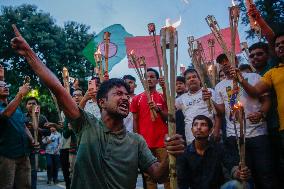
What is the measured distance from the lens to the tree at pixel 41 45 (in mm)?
26594

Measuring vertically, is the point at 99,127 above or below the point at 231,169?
above

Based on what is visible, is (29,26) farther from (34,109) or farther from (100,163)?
(100,163)

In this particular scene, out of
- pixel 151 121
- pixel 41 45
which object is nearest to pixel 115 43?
pixel 151 121

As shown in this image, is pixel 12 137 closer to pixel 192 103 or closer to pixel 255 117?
pixel 192 103

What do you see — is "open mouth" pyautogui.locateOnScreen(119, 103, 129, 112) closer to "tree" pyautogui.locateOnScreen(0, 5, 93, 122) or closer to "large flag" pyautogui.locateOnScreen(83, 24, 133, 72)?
"large flag" pyautogui.locateOnScreen(83, 24, 133, 72)

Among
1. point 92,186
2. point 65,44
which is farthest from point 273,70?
point 65,44

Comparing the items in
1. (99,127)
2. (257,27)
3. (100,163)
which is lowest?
(100,163)

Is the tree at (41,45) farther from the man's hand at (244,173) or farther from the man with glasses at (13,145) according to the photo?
the man's hand at (244,173)

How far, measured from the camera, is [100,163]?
3.00 m

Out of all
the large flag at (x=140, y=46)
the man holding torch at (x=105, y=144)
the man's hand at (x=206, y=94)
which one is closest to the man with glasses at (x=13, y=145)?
the man holding torch at (x=105, y=144)

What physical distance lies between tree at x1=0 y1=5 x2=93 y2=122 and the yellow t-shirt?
22922mm

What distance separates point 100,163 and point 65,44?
26096 mm

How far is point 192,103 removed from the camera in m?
5.89

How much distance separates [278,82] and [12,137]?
3670 millimetres
